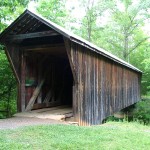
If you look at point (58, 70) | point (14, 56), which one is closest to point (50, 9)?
point (58, 70)

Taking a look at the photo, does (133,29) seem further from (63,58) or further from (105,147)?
(105,147)

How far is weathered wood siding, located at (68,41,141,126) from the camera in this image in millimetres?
8133

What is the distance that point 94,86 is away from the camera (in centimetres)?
947

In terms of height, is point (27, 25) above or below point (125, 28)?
below

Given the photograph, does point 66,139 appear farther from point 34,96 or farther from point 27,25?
point 34,96

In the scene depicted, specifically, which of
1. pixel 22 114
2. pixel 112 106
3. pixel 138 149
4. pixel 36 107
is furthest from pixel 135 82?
pixel 138 149

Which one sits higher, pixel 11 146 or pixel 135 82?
pixel 135 82

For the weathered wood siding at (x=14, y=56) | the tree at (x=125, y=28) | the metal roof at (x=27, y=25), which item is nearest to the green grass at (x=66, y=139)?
the metal roof at (x=27, y=25)

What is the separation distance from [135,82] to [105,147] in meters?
14.4

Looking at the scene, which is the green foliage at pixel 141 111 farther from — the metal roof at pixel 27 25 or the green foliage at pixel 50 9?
the green foliage at pixel 50 9

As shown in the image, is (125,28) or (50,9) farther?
(125,28)

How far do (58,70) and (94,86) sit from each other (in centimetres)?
323

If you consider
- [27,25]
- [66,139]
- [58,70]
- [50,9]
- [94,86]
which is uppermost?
[50,9]

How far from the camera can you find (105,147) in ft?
15.4
